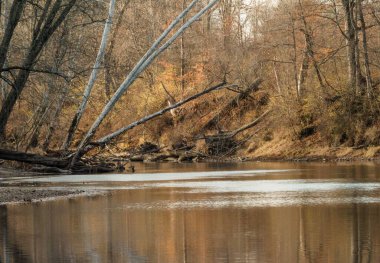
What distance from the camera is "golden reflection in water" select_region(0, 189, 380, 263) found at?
37.9 feet

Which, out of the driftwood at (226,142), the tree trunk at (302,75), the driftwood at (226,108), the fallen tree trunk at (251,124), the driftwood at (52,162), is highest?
the tree trunk at (302,75)

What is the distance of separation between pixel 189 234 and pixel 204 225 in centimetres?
131

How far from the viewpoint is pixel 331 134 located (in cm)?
4875

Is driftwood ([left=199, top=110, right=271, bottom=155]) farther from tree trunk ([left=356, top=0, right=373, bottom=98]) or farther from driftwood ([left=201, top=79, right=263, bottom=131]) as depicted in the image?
tree trunk ([left=356, top=0, right=373, bottom=98])

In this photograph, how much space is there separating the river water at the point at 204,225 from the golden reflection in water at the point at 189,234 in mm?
14

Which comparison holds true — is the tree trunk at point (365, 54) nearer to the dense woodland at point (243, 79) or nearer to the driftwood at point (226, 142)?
the dense woodland at point (243, 79)

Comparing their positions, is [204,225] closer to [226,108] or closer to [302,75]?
[302,75]

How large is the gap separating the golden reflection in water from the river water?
14 millimetres

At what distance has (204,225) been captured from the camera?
15.3 m

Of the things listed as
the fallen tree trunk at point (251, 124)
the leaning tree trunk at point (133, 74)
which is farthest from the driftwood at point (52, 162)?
the fallen tree trunk at point (251, 124)

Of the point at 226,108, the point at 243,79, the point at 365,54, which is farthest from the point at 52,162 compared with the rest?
the point at 226,108

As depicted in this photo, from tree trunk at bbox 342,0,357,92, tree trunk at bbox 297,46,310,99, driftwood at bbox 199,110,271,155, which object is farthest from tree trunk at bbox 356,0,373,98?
driftwood at bbox 199,110,271,155

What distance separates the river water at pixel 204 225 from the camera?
38.5ft

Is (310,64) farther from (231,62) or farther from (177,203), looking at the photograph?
(177,203)
